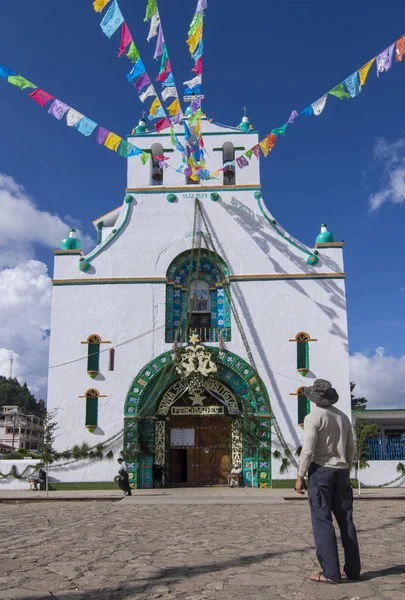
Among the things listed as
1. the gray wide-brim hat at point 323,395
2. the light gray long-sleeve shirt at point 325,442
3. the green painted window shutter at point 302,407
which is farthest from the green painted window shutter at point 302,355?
the light gray long-sleeve shirt at point 325,442

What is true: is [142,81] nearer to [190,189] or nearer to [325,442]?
[190,189]

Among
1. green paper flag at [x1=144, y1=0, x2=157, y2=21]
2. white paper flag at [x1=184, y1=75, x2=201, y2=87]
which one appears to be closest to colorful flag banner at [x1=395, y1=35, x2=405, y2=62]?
green paper flag at [x1=144, y1=0, x2=157, y2=21]

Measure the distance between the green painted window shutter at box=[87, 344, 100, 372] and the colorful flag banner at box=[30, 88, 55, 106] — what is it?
306 inches

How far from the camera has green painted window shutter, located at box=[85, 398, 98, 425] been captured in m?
18.9

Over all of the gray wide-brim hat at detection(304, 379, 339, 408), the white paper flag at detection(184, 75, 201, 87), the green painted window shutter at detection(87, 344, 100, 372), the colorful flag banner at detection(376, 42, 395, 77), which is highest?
the white paper flag at detection(184, 75, 201, 87)

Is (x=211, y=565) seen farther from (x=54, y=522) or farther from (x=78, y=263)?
(x=78, y=263)

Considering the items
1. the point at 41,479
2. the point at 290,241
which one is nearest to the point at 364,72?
the point at 290,241

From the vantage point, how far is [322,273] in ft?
64.5

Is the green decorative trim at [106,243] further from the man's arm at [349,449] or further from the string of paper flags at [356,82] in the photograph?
the man's arm at [349,449]

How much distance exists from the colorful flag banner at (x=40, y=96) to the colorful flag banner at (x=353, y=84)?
283 inches

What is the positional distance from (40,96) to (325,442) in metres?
12.5

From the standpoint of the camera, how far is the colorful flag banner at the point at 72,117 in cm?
1560

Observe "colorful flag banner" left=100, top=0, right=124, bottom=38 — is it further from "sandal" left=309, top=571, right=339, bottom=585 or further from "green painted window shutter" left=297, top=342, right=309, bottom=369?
"sandal" left=309, top=571, right=339, bottom=585

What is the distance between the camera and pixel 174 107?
1688cm
